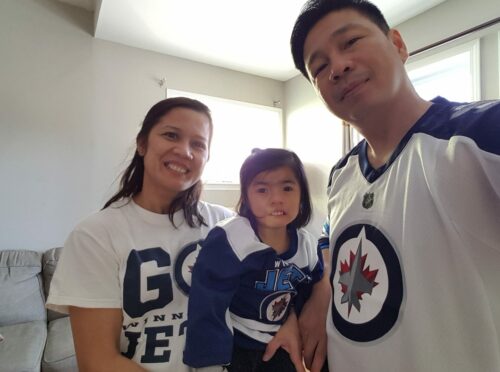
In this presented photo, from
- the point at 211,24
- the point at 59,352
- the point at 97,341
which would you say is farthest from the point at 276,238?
the point at 211,24

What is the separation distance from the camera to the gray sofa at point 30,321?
1615 millimetres

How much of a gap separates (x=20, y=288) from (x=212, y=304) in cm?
231

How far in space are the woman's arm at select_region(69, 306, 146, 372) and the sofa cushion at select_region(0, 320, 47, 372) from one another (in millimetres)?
1189

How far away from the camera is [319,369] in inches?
29.8

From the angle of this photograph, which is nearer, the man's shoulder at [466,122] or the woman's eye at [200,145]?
the man's shoulder at [466,122]

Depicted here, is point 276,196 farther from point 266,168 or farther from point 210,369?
point 210,369

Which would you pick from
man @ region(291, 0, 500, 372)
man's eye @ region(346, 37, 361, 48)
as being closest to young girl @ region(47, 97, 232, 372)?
man @ region(291, 0, 500, 372)

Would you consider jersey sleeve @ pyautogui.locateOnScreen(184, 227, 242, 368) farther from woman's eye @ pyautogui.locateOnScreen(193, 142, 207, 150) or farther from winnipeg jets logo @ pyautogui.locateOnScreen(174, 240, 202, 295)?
woman's eye @ pyautogui.locateOnScreen(193, 142, 207, 150)

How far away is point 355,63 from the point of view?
0.65 meters

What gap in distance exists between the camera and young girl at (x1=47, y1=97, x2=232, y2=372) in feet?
2.47

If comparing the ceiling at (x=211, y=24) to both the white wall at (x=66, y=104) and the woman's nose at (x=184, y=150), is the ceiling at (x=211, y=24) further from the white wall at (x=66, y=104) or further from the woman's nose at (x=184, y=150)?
the woman's nose at (x=184, y=150)

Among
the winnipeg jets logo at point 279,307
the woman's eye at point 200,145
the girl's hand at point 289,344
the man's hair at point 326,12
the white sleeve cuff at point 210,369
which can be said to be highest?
the man's hair at point 326,12

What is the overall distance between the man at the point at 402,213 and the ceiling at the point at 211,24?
6.45ft

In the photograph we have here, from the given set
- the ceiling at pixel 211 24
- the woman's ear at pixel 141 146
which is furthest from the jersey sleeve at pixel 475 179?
the ceiling at pixel 211 24
